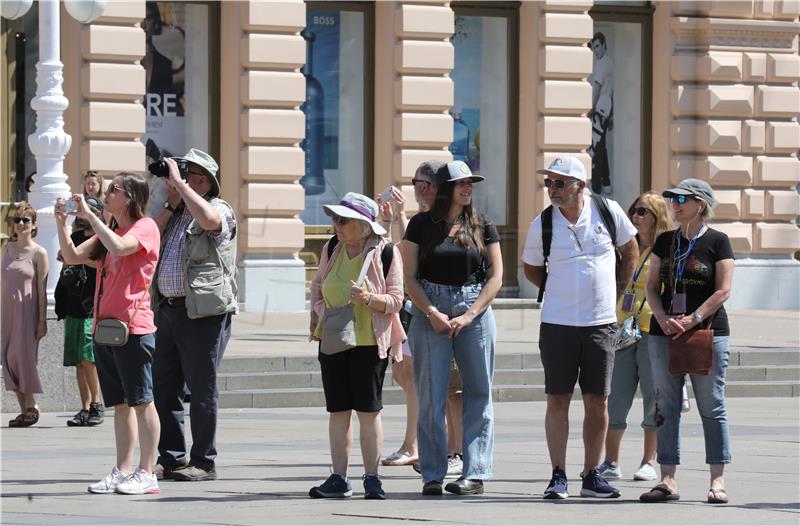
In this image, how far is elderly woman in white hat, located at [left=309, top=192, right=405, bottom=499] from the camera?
9367 millimetres

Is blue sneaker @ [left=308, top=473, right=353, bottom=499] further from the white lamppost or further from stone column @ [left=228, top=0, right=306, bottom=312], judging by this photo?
stone column @ [left=228, top=0, right=306, bottom=312]

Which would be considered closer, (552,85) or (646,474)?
(646,474)

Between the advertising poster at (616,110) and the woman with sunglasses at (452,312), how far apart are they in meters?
16.0

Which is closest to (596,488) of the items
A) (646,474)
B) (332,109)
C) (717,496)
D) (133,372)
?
(717,496)

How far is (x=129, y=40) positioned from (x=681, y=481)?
1262cm

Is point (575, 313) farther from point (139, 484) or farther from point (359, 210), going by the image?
point (139, 484)

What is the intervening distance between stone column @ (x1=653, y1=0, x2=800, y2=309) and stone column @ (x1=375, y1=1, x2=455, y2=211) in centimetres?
355

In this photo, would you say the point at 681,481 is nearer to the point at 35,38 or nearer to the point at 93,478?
the point at 93,478

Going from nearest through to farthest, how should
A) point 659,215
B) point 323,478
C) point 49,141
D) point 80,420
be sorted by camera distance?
point 323,478, point 659,215, point 80,420, point 49,141

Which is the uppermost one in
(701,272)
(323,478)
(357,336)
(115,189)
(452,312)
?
(115,189)

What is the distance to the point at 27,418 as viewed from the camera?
1341 cm

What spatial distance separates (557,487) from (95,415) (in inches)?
198

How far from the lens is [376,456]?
30.8ft

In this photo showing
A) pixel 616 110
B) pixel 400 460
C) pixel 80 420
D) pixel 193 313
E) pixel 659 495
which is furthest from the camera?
pixel 616 110
